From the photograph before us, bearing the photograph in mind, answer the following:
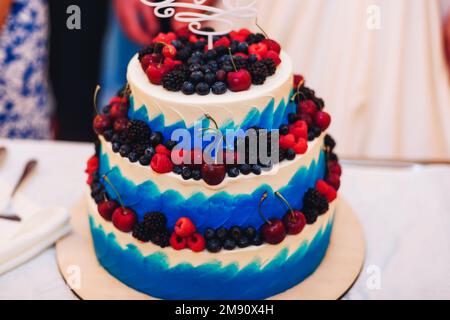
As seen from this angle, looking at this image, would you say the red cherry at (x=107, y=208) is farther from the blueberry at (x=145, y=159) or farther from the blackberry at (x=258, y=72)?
the blackberry at (x=258, y=72)

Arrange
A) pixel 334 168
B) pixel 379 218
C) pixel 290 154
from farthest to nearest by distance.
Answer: pixel 379 218 < pixel 334 168 < pixel 290 154

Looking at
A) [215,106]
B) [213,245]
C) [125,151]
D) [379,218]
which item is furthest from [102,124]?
[379,218]

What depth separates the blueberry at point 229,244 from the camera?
1.50 meters

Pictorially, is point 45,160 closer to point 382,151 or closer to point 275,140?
point 275,140

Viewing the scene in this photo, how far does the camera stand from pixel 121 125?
1.61 metres

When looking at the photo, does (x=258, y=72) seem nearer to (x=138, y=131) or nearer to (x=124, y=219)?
(x=138, y=131)

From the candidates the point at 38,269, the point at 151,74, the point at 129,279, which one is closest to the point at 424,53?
the point at 151,74

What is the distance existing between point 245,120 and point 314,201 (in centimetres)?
32

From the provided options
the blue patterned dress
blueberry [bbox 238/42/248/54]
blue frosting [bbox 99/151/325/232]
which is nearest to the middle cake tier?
blue frosting [bbox 99/151/325/232]

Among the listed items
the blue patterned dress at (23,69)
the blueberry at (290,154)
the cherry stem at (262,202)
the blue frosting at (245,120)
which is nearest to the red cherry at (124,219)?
the blue frosting at (245,120)

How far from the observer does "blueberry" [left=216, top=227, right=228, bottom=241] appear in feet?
4.91

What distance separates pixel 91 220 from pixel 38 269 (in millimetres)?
214

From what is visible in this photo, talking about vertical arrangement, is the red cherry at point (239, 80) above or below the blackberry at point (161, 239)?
above

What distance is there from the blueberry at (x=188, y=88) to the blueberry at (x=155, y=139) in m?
0.13
